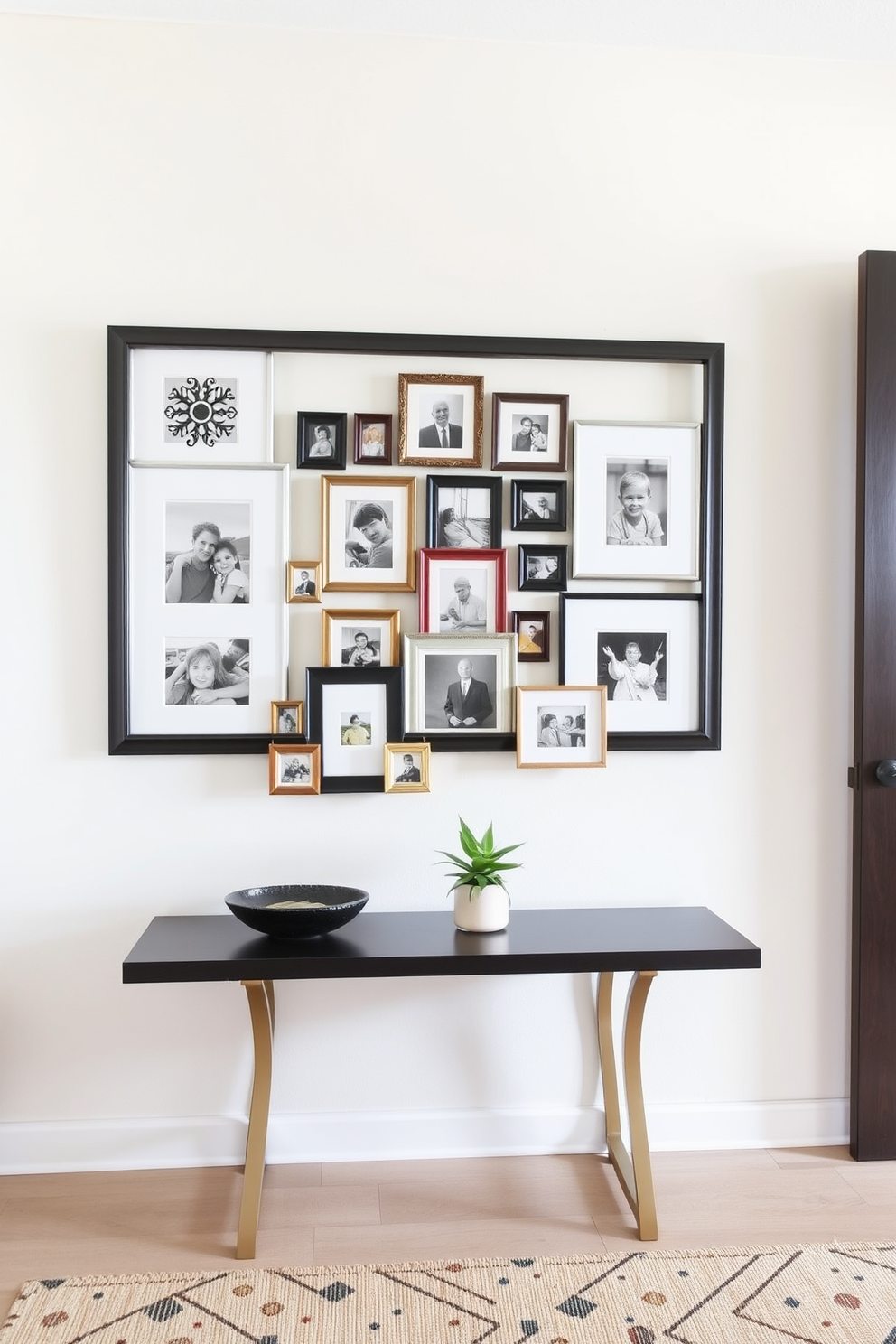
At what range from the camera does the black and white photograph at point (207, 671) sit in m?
2.25

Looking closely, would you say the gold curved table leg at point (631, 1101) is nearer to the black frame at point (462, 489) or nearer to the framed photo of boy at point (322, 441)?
the black frame at point (462, 489)

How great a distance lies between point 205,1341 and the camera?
5.47 ft

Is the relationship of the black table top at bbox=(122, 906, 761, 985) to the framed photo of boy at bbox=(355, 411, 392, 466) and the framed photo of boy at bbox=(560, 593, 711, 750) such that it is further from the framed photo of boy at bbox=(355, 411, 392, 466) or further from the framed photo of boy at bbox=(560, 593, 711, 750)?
the framed photo of boy at bbox=(355, 411, 392, 466)

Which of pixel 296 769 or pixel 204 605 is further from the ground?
pixel 204 605

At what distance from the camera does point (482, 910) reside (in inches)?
81.5

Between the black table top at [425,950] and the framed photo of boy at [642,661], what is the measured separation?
0.47m

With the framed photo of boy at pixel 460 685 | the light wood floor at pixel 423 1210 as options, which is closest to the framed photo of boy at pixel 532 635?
the framed photo of boy at pixel 460 685

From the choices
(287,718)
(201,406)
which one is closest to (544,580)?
(287,718)

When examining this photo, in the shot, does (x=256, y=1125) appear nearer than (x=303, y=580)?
Yes

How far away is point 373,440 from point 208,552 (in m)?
0.48

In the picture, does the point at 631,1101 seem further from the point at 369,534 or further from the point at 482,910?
the point at 369,534

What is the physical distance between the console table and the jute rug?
0.14 meters

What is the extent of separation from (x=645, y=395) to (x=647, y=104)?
716mm

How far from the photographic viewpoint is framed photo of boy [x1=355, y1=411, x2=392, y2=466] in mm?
2270
